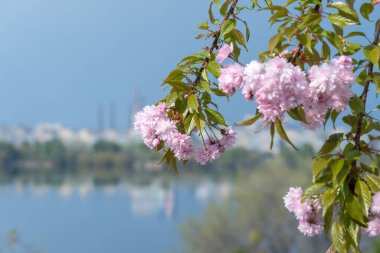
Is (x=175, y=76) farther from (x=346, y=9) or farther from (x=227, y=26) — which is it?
(x=346, y=9)

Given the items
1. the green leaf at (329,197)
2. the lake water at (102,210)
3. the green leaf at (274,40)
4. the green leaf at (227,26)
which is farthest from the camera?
the lake water at (102,210)

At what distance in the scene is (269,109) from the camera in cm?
76

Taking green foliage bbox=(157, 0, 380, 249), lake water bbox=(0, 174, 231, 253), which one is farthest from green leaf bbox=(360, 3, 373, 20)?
lake water bbox=(0, 174, 231, 253)

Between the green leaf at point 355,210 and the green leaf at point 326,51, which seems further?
the green leaf at point 326,51

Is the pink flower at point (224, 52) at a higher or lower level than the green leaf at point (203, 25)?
lower

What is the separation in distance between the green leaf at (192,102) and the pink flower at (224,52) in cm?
7

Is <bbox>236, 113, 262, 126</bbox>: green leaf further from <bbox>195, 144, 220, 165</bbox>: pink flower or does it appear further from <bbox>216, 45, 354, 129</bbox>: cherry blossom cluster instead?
<bbox>195, 144, 220, 165</bbox>: pink flower

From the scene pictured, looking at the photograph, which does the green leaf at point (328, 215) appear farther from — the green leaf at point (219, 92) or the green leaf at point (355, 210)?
the green leaf at point (219, 92)

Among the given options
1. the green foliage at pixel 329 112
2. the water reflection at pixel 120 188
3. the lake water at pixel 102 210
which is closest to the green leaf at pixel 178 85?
the green foliage at pixel 329 112

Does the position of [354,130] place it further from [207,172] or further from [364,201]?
[207,172]

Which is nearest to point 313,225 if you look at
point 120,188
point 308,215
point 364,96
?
point 308,215

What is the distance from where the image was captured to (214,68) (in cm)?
90

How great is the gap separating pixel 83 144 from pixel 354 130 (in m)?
38.8

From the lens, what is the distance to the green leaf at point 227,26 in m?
0.95
